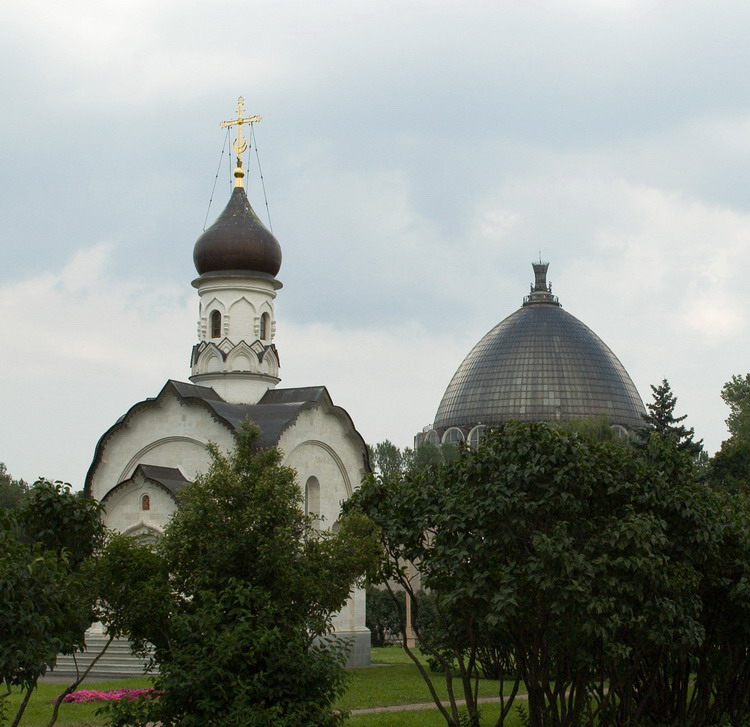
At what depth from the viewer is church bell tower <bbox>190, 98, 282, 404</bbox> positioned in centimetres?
2886

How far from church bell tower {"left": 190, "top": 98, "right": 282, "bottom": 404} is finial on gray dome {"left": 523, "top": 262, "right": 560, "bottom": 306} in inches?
2641

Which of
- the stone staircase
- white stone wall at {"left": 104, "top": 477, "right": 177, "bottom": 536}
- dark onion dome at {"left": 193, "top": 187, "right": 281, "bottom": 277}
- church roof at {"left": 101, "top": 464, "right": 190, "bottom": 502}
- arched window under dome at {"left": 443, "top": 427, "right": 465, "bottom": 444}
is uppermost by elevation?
arched window under dome at {"left": 443, "top": 427, "right": 465, "bottom": 444}

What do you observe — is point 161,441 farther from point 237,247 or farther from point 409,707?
point 409,707

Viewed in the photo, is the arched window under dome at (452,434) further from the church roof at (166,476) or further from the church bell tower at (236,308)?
the church roof at (166,476)

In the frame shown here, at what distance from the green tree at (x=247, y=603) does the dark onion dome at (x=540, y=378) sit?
237 feet

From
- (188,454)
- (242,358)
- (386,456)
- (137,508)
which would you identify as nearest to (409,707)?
(137,508)

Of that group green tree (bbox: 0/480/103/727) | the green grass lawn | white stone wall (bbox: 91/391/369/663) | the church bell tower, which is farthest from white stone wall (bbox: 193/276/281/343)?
green tree (bbox: 0/480/103/727)

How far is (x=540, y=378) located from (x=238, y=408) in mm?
61721

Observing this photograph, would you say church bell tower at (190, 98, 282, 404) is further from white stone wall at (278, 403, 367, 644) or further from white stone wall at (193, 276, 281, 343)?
white stone wall at (278, 403, 367, 644)

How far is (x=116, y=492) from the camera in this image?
25.6 metres

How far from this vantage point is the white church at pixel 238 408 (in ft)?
88.2

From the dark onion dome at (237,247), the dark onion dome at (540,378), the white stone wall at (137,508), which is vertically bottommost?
the white stone wall at (137,508)

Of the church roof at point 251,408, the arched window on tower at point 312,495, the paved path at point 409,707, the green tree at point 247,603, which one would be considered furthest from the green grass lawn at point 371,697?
the church roof at point 251,408

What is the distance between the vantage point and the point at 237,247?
29109 millimetres
